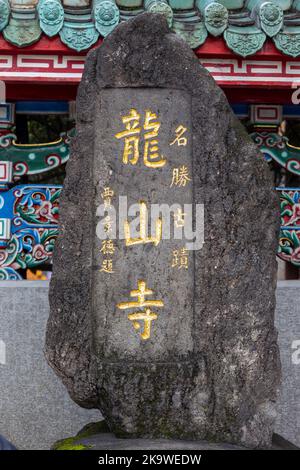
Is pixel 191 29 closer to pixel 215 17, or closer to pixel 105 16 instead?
pixel 215 17

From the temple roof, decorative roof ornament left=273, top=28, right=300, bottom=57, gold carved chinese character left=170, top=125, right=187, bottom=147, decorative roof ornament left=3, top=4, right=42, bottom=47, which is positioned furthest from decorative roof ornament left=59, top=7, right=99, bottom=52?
decorative roof ornament left=273, top=28, right=300, bottom=57

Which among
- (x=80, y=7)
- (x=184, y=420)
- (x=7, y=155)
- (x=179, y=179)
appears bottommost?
(x=184, y=420)

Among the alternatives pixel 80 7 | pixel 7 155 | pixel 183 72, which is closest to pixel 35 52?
pixel 80 7

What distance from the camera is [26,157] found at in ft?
16.6

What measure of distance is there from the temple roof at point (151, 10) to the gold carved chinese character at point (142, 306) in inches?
65.5

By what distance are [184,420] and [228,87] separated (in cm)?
223

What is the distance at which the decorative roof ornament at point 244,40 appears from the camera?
4.44m

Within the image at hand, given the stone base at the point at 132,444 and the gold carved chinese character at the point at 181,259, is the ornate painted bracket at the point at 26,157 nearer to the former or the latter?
the gold carved chinese character at the point at 181,259

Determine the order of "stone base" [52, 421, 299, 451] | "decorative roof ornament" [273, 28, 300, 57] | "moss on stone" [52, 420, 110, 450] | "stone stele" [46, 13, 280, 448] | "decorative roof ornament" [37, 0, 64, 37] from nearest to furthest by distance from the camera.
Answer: "stone base" [52, 421, 299, 451] → "moss on stone" [52, 420, 110, 450] → "stone stele" [46, 13, 280, 448] → "decorative roof ornament" [37, 0, 64, 37] → "decorative roof ornament" [273, 28, 300, 57]

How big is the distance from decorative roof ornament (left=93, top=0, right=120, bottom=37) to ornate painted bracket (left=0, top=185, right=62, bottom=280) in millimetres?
1207

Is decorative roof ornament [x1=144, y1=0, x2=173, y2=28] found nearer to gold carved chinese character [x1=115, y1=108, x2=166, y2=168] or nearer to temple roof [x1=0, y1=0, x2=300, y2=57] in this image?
temple roof [x1=0, y1=0, x2=300, y2=57]

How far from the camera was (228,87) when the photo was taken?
466 centimetres

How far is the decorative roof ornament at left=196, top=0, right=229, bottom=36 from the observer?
14.4 feet

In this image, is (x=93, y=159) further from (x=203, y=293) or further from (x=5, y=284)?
(x=5, y=284)
